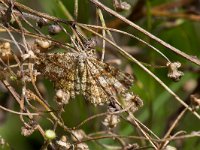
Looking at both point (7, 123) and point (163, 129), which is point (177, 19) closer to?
point (163, 129)

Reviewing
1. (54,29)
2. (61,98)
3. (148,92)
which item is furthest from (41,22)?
(148,92)

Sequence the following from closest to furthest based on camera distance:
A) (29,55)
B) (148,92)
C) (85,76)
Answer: (29,55)
(85,76)
(148,92)

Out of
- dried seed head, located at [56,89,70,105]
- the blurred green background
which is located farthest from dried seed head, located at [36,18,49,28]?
the blurred green background

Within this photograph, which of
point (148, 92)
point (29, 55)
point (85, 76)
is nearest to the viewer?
point (29, 55)

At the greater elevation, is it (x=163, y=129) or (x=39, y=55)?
(x=39, y=55)

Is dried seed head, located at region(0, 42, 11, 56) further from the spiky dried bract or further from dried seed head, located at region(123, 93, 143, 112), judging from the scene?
dried seed head, located at region(123, 93, 143, 112)

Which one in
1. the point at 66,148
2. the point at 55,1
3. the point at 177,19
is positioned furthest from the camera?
the point at 177,19

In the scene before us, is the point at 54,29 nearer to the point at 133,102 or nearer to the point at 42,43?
the point at 42,43

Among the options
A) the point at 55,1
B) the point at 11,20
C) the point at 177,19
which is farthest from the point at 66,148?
the point at 177,19

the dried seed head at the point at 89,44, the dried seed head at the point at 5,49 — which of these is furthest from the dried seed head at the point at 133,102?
the dried seed head at the point at 5,49
